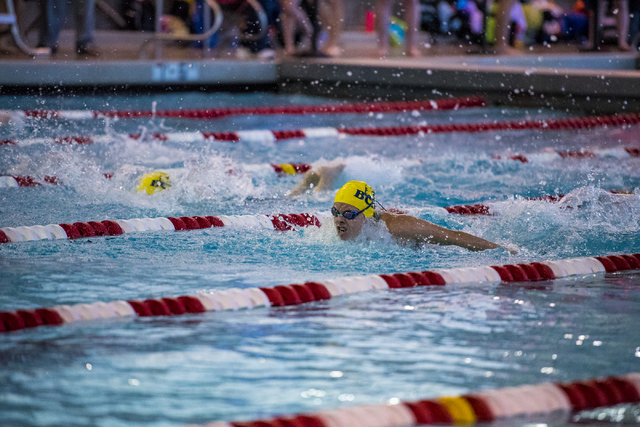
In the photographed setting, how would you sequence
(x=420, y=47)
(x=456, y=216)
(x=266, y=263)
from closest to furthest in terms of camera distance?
(x=266, y=263), (x=456, y=216), (x=420, y=47)

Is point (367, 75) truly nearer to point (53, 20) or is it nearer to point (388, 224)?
point (53, 20)

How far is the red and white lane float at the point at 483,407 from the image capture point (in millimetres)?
1835

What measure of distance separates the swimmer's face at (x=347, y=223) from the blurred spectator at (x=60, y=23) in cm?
532

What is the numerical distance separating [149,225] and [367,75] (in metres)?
5.07

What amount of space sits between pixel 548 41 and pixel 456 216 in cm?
1035

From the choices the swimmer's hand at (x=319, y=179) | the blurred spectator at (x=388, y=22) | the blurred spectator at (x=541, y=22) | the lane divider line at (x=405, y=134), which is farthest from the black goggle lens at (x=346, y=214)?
the blurred spectator at (x=541, y=22)

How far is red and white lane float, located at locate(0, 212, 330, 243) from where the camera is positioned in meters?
3.54

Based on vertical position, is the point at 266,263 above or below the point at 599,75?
below

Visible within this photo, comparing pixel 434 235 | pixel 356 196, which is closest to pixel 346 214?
pixel 356 196

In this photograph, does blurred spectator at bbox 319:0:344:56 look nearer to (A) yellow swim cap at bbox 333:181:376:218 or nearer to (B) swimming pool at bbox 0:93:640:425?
(B) swimming pool at bbox 0:93:640:425

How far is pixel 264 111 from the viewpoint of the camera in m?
7.43

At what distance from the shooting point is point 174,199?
442 centimetres

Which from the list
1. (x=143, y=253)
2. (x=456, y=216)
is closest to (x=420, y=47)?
(x=456, y=216)

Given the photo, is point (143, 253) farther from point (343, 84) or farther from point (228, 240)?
point (343, 84)
